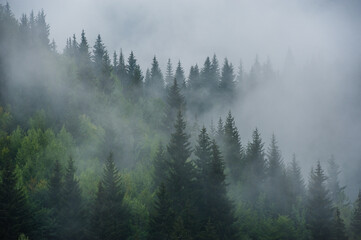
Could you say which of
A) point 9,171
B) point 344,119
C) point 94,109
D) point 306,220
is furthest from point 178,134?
point 344,119

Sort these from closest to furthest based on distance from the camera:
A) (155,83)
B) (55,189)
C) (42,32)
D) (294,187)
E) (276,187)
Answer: (55,189) → (276,187) → (294,187) → (42,32) → (155,83)

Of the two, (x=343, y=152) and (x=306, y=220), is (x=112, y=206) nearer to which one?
(x=306, y=220)

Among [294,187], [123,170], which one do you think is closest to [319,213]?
[294,187]

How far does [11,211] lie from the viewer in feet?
120

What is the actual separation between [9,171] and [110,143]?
84.2ft

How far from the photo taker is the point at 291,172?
65.6m

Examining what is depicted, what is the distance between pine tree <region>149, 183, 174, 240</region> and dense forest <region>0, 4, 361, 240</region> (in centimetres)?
12

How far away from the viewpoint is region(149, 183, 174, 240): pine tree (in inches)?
1571

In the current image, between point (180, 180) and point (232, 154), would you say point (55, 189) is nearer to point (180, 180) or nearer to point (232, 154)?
point (180, 180)

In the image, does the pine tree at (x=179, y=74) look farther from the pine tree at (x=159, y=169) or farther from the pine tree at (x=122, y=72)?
the pine tree at (x=159, y=169)

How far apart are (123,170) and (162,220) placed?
929 inches

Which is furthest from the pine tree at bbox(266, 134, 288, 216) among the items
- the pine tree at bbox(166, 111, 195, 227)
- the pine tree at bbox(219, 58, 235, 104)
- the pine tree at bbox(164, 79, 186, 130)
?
the pine tree at bbox(219, 58, 235, 104)

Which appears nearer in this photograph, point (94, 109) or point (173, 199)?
point (173, 199)

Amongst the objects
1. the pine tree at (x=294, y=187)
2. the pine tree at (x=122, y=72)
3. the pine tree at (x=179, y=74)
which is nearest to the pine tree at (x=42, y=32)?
the pine tree at (x=122, y=72)
